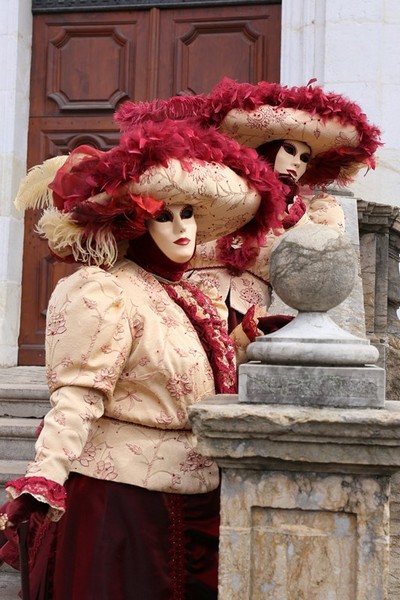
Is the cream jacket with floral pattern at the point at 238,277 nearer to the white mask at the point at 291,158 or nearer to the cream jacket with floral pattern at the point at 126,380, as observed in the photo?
the white mask at the point at 291,158

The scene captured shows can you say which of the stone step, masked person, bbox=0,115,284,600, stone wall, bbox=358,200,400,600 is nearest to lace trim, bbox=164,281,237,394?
masked person, bbox=0,115,284,600

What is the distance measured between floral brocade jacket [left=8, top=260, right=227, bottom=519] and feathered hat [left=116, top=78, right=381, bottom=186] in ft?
3.88

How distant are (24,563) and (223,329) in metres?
0.87

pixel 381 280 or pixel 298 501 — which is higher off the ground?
pixel 381 280

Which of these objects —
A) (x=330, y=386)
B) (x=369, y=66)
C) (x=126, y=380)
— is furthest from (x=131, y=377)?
(x=369, y=66)

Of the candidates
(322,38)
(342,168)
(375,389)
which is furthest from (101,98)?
(375,389)

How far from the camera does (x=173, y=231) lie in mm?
2451

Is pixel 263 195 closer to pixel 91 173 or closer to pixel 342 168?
pixel 91 173

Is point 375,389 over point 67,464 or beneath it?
over

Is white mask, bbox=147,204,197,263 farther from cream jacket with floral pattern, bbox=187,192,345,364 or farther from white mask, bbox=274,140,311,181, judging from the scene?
white mask, bbox=274,140,311,181

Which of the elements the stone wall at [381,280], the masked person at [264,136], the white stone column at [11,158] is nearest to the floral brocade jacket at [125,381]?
the masked person at [264,136]

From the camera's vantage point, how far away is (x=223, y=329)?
258 centimetres

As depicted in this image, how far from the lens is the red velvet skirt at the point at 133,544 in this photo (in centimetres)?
229

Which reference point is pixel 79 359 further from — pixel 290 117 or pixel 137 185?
pixel 290 117
